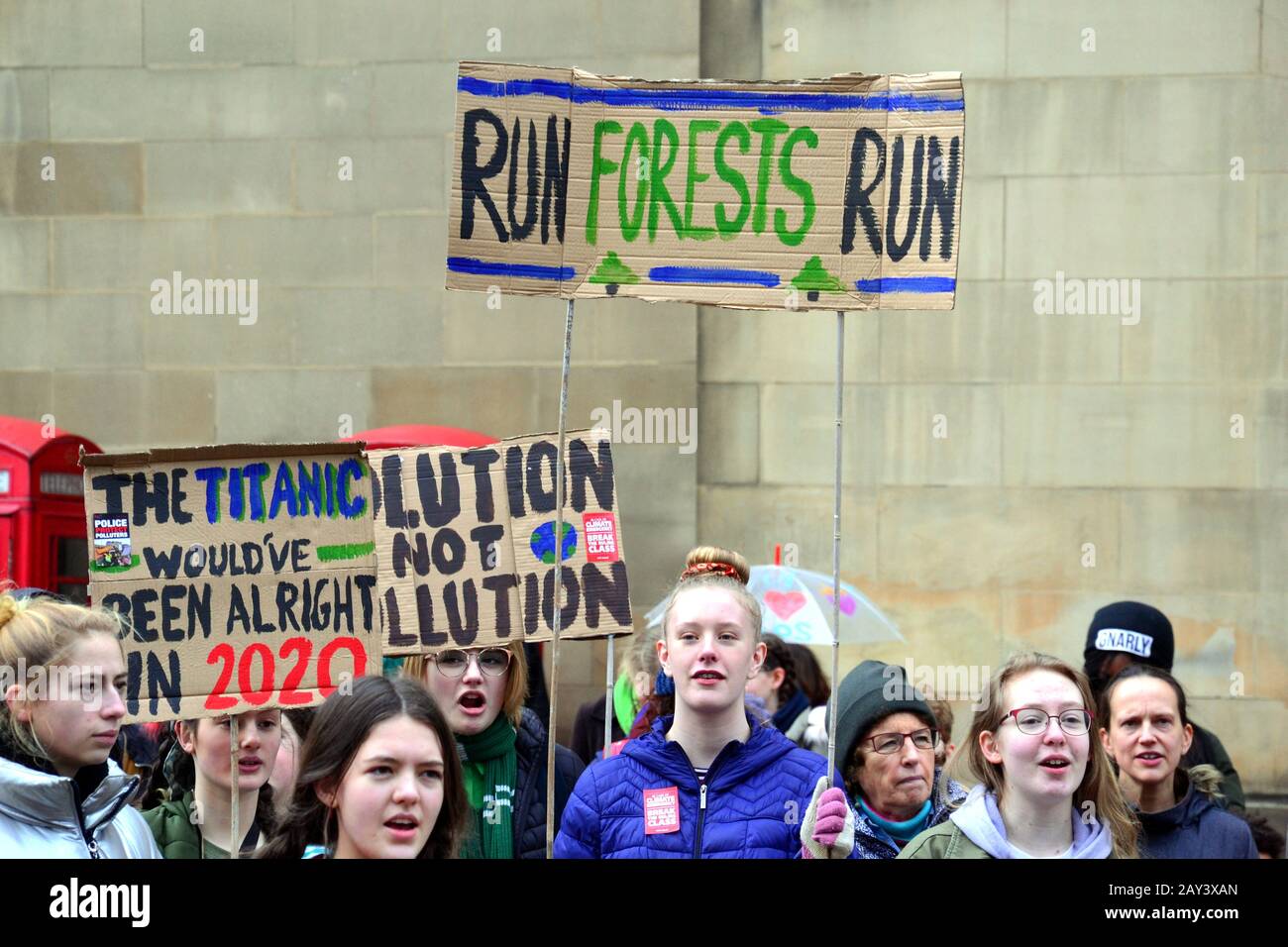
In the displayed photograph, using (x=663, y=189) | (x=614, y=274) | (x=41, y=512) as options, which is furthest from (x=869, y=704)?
(x=41, y=512)

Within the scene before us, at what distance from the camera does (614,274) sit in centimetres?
457

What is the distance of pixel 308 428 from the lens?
10.7 m

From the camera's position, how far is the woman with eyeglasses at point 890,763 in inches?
183

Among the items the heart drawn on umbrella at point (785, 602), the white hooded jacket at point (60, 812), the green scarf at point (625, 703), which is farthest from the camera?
the heart drawn on umbrella at point (785, 602)

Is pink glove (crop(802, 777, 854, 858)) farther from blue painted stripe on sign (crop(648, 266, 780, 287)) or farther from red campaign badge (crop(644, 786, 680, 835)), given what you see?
blue painted stripe on sign (crop(648, 266, 780, 287))

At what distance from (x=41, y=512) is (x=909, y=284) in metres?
Answer: 5.83

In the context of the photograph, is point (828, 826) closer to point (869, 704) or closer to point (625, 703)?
point (869, 704)

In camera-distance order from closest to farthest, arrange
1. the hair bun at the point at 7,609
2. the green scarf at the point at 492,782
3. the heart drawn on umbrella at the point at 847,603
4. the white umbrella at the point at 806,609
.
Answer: the hair bun at the point at 7,609, the green scarf at the point at 492,782, the white umbrella at the point at 806,609, the heart drawn on umbrella at the point at 847,603

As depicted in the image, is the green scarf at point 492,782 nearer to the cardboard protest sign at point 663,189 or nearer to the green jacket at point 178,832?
the green jacket at point 178,832

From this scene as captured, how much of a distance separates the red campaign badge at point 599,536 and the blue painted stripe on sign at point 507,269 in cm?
119

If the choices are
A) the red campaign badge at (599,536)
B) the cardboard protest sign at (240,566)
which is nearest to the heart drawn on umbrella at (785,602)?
the red campaign badge at (599,536)

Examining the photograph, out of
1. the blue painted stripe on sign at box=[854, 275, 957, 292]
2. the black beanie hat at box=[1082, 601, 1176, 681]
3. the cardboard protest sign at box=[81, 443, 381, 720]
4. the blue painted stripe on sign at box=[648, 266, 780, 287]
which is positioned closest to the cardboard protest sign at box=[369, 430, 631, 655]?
the cardboard protest sign at box=[81, 443, 381, 720]
